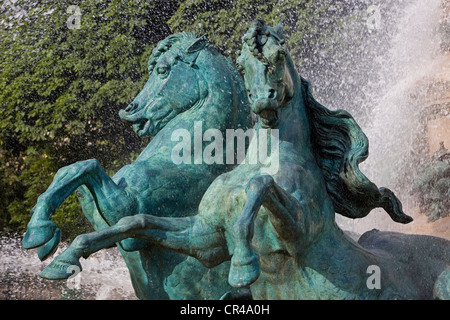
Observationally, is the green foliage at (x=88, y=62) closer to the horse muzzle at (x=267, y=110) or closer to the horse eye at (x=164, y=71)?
the horse eye at (x=164, y=71)

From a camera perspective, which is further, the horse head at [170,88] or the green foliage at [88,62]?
the green foliage at [88,62]

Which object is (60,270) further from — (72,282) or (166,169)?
(72,282)

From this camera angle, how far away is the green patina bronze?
3.31 metres

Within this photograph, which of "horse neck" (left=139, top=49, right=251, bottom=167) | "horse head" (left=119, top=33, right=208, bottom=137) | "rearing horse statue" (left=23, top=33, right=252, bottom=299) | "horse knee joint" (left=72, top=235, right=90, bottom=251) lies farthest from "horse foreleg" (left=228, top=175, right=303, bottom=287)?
"horse head" (left=119, top=33, right=208, bottom=137)

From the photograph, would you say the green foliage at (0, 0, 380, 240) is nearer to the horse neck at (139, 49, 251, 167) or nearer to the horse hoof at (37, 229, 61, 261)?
the horse neck at (139, 49, 251, 167)

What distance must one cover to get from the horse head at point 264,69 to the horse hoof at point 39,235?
1018 millimetres

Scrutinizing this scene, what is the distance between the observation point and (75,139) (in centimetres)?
1067

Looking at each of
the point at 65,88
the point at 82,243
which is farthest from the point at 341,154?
the point at 65,88

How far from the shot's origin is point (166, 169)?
13.4 ft

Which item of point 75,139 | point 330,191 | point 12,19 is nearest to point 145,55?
point 75,139

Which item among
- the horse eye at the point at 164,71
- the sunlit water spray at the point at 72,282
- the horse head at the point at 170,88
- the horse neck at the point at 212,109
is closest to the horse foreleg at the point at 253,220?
the horse neck at the point at 212,109

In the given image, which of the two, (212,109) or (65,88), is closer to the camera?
(212,109)

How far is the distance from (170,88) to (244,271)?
1517mm

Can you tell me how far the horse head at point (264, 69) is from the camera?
3.31m
